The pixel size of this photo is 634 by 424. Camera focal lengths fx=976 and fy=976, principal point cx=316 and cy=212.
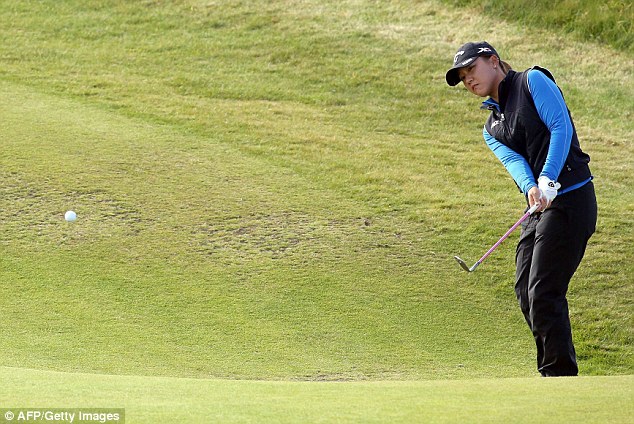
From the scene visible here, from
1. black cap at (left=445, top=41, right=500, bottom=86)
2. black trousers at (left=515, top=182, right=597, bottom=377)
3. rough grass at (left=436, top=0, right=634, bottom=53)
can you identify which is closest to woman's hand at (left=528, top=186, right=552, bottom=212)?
black trousers at (left=515, top=182, right=597, bottom=377)

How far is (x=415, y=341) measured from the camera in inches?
229

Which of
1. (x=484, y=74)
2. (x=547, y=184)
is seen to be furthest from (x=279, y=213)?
(x=547, y=184)

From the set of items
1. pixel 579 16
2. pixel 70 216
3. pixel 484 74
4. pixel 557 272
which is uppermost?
pixel 579 16

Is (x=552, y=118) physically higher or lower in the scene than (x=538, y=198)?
higher

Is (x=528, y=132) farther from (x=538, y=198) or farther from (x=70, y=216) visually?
(x=70, y=216)

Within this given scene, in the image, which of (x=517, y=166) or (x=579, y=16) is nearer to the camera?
(x=517, y=166)

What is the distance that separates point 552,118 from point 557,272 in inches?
28.5

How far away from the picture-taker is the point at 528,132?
4.69 meters

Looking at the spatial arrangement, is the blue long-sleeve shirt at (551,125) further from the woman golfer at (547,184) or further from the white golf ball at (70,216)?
the white golf ball at (70,216)

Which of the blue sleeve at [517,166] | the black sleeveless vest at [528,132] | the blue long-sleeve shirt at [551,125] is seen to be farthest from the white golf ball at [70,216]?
the blue long-sleeve shirt at [551,125]

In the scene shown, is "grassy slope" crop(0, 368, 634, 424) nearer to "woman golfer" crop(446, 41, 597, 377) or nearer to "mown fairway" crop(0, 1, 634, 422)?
"mown fairway" crop(0, 1, 634, 422)

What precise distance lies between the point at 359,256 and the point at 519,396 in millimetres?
3745

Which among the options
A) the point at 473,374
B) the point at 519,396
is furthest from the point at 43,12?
the point at 519,396

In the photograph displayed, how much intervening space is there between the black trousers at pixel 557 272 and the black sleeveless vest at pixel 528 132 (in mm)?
102
